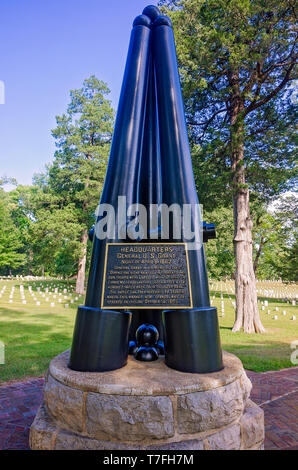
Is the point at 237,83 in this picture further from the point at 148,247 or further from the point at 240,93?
the point at 148,247

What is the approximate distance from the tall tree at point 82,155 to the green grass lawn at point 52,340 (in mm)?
10959

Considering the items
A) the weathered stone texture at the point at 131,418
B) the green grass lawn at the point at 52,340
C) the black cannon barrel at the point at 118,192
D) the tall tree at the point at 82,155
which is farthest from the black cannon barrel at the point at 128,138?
the tall tree at the point at 82,155

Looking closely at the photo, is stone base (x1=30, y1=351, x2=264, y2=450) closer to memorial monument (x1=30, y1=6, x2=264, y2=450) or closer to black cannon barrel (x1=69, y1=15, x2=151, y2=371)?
memorial monument (x1=30, y1=6, x2=264, y2=450)

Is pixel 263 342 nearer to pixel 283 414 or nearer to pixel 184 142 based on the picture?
pixel 283 414

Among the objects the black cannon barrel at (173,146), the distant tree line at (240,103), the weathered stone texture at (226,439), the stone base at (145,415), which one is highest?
the distant tree line at (240,103)

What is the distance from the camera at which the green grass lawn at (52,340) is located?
640cm

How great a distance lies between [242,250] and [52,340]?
7.58 metres

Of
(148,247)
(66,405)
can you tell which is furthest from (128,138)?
(66,405)

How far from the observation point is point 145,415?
2.45 m

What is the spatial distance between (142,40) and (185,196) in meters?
2.39

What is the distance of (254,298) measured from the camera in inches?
443

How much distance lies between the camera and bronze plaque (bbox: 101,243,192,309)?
3316 mm

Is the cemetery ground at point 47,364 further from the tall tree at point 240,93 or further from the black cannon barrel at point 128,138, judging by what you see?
the tall tree at point 240,93

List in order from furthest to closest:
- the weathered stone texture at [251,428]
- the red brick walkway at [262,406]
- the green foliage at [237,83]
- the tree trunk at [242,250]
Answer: the tree trunk at [242,250]
the green foliage at [237,83]
the red brick walkway at [262,406]
the weathered stone texture at [251,428]
